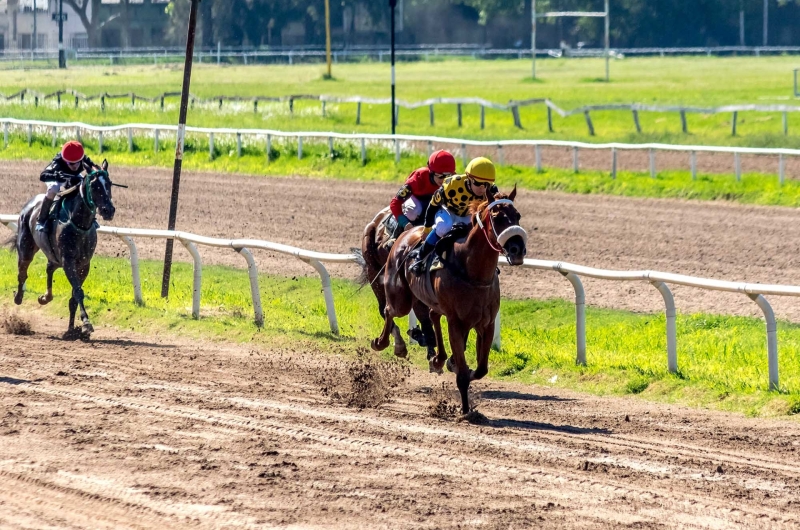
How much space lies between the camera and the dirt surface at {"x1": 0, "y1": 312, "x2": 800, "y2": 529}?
5938mm

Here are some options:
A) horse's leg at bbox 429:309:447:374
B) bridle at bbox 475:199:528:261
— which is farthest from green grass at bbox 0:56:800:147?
bridle at bbox 475:199:528:261

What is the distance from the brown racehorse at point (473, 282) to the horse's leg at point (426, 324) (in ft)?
1.25

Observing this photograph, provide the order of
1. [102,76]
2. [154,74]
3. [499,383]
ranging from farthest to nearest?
1. [154,74]
2. [102,76]
3. [499,383]

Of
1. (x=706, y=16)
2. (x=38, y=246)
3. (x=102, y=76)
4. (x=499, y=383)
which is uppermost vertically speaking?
(x=706, y=16)

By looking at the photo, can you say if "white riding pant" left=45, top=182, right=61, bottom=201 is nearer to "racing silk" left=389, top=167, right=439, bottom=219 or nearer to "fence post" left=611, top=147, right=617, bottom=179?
"racing silk" left=389, top=167, right=439, bottom=219

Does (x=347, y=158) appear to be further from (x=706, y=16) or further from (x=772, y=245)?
(x=706, y=16)

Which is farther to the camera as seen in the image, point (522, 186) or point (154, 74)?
point (154, 74)

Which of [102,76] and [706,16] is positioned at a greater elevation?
[706,16]

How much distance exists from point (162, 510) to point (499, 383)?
4239 mm

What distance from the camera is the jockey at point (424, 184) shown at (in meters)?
9.62

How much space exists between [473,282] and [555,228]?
8.91 metres

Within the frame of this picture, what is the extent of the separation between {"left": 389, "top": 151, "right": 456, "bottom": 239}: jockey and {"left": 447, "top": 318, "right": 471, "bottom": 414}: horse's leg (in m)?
1.41

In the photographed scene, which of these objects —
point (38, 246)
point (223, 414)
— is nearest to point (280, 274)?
point (38, 246)

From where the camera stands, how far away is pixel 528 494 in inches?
247
